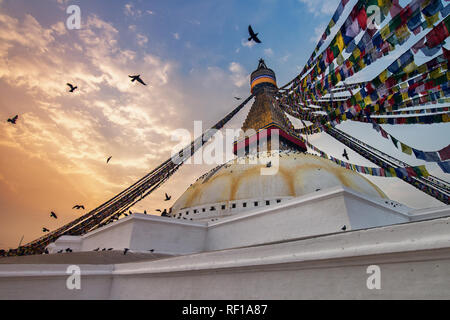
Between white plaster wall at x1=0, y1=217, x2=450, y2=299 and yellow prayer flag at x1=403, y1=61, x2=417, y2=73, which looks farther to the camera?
yellow prayer flag at x1=403, y1=61, x2=417, y2=73

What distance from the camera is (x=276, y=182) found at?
45.6ft

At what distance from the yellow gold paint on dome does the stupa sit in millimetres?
68

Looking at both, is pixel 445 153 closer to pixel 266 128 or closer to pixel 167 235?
pixel 167 235

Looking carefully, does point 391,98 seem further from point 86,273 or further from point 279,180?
point 86,273

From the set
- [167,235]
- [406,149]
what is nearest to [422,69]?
[406,149]

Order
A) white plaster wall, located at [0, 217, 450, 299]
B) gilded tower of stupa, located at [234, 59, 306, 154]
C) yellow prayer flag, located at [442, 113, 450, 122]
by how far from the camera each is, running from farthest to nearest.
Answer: gilded tower of stupa, located at [234, 59, 306, 154], yellow prayer flag, located at [442, 113, 450, 122], white plaster wall, located at [0, 217, 450, 299]

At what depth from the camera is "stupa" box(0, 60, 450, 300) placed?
2.97m

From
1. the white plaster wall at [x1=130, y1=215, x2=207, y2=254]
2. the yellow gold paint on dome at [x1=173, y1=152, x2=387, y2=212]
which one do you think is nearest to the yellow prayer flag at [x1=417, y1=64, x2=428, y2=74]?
the yellow gold paint on dome at [x1=173, y1=152, x2=387, y2=212]

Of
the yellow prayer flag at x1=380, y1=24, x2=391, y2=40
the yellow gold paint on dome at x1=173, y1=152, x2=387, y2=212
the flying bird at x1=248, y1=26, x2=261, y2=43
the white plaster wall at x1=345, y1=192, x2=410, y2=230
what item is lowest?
the white plaster wall at x1=345, y1=192, x2=410, y2=230

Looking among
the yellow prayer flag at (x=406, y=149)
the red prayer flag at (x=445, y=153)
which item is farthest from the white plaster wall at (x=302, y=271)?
the yellow prayer flag at (x=406, y=149)

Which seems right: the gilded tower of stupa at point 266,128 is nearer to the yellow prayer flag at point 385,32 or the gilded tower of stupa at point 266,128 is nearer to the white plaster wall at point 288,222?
the white plaster wall at point 288,222

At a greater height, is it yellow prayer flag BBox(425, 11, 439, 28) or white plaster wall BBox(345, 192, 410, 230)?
yellow prayer flag BBox(425, 11, 439, 28)

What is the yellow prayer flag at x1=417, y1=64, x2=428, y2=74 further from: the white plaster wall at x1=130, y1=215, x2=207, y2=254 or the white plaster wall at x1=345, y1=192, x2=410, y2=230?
the white plaster wall at x1=130, y1=215, x2=207, y2=254

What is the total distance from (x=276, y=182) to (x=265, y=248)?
9.98m
